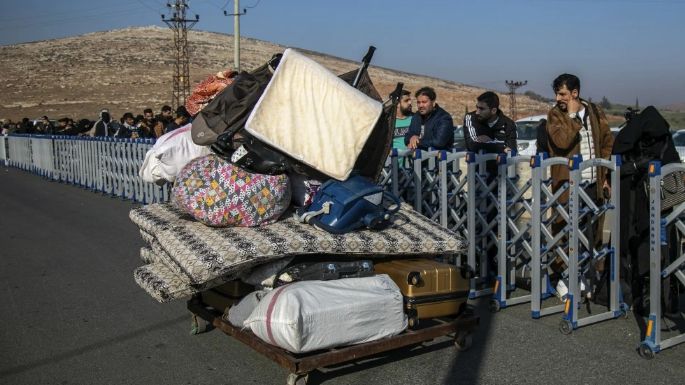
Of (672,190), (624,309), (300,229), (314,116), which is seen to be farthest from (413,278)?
(624,309)

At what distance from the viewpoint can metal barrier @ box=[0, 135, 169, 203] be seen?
52.5 ft

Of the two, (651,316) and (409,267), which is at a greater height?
(409,267)

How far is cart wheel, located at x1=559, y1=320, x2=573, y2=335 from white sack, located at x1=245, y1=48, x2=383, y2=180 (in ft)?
7.29

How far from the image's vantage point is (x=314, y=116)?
5.47m

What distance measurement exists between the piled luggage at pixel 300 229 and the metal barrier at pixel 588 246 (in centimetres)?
106

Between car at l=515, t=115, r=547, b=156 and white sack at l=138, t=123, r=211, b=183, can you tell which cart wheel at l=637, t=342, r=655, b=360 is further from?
car at l=515, t=115, r=547, b=156

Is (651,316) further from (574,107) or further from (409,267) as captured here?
(574,107)

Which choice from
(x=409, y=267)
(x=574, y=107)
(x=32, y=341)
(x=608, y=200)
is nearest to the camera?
(x=409, y=267)

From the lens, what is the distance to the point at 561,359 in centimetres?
545

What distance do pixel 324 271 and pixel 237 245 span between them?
656 millimetres

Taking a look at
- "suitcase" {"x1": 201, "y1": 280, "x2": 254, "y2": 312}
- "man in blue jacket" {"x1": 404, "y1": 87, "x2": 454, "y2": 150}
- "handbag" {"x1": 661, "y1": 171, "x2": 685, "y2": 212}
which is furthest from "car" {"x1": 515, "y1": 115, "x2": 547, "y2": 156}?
"suitcase" {"x1": 201, "y1": 280, "x2": 254, "y2": 312}

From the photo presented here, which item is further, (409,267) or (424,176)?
(424,176)

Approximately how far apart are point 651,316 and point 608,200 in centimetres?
145

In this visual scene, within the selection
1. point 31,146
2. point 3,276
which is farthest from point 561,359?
point 31,146
